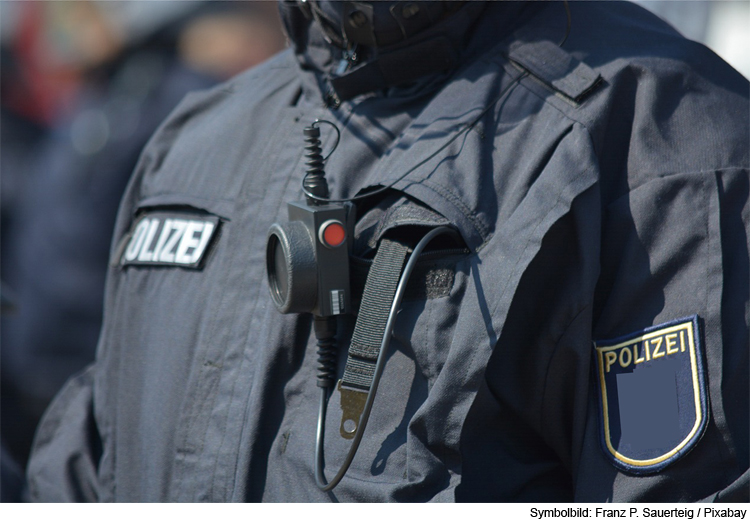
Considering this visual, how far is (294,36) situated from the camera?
126cm

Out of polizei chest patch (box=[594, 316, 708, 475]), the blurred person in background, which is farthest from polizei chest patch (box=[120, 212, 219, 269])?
the blurred person in background

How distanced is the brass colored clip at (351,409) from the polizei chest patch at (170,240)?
371 millimetres

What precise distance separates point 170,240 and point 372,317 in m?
0.47

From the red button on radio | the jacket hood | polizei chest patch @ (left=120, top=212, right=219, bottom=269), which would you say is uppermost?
the jacket hood

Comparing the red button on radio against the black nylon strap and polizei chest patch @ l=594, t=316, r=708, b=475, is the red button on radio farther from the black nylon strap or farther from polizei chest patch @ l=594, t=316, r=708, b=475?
polizei chest patch @ l=594, t=316, r=708, b=475

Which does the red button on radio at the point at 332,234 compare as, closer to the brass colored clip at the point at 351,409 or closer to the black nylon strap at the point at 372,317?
the black nylon strap at the point at 372,317

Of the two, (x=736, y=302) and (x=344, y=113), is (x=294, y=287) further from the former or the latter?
(x=736, y=302)

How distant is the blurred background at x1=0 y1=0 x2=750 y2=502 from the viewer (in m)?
2.70

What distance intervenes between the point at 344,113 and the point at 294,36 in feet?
0.66

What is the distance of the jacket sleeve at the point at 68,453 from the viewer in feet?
4.28

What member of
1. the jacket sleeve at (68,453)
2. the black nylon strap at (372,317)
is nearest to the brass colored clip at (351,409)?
the black nylon strap at (372,317)

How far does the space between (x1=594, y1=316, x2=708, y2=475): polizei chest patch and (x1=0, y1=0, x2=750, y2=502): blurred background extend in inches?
56.8

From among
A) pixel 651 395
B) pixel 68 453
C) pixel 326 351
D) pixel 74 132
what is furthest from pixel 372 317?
pixel 74 132

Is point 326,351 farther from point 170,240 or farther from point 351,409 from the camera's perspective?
point 170,240
